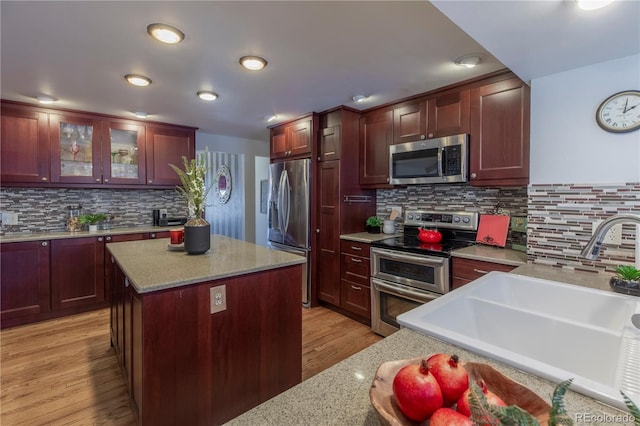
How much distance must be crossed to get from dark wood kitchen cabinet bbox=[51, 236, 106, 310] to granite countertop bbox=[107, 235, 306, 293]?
1218 mm

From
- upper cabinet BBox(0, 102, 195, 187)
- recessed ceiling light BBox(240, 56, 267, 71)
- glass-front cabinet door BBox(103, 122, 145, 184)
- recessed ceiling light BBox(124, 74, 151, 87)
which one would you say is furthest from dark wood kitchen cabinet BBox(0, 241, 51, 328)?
recessed ceiling light BBox(240, 56, 267, 71)

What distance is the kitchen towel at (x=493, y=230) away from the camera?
2.54 metres

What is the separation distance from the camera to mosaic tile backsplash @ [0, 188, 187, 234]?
11.0 ft

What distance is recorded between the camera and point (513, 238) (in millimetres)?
2572

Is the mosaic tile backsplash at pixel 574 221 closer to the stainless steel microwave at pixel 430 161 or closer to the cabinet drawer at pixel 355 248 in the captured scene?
the stainless steel microwave at pixel 430 161

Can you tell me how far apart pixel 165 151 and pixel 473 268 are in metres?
3.78

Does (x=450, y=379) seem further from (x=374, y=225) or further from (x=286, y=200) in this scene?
(x=286, y=200)

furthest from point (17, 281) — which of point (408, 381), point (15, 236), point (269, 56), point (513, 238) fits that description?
→ point (513, 238)

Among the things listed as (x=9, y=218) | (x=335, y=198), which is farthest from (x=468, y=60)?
(x=9, y=218)

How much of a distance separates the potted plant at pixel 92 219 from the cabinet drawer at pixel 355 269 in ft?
9.34

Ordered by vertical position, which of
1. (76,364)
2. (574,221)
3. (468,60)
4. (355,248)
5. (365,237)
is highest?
(468,60)

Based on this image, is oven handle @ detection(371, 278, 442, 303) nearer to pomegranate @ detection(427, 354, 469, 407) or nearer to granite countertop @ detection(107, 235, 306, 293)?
granite countertop @ detection(107, 235, 306, 293)

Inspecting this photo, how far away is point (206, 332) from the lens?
1.58 meters

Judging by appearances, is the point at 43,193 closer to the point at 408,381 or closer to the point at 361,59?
the point at 361,59
